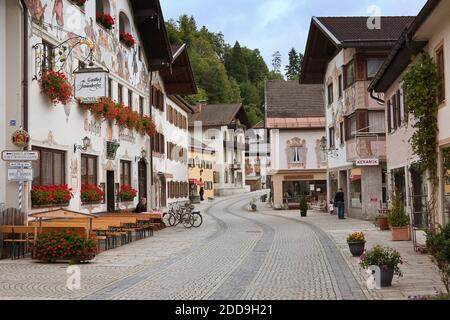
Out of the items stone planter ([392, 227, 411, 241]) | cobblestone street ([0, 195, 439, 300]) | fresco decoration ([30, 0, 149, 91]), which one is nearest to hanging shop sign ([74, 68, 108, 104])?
fresco decoration ([30, 0, 149, 91])

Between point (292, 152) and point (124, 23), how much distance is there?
77.2ft

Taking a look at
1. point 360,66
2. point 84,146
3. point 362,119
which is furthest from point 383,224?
point 84,146

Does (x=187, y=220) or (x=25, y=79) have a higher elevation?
(x=25, y=79)

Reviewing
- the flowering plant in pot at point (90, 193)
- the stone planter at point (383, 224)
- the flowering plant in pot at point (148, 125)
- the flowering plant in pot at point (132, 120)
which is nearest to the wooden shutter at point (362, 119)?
the stone planter at point (383, 224)

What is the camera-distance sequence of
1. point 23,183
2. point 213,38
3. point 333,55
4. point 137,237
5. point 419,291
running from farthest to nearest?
point 213,38, point 333,55, point 137,237, point 23,183, point 419,291

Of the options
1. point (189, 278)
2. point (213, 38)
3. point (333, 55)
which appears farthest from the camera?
point (213, 38)

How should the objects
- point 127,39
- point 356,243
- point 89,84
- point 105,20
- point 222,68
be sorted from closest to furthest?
point 356,243
point 89,84
point 105,20
point 127,39
point 222,68

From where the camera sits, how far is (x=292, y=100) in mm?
50875

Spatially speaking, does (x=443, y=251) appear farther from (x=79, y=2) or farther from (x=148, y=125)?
(x=148, y=125)

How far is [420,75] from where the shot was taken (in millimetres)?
15336

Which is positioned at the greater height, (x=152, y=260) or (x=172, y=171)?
(x=172, y=171)
